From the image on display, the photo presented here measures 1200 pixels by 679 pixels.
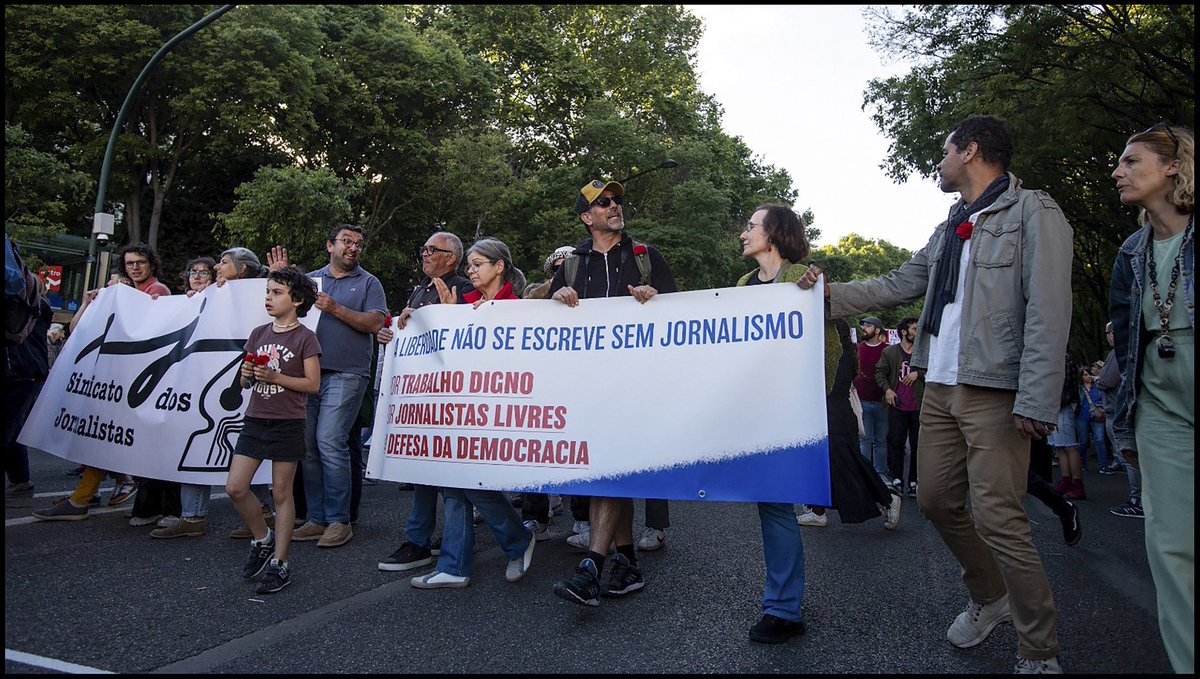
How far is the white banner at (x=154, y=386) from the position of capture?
5.84 m

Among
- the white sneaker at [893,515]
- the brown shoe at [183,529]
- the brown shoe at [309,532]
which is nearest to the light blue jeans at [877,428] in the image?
the white sneaker at [893,515]

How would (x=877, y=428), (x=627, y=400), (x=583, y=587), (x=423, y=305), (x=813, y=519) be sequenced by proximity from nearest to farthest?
(x=583, y=587) < (x=627, y=400) < (x=423, y=305) < (x=813, y=519) < (x=877, y=428)

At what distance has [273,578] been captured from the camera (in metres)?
4.44

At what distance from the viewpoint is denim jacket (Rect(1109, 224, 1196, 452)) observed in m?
3.25

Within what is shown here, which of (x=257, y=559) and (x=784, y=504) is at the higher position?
(x=784, y=504)

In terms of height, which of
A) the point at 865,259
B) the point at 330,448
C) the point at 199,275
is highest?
the point at 865,259

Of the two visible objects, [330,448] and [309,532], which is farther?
[309,532]

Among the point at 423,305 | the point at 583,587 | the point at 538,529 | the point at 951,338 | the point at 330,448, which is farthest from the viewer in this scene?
the point at 538,529

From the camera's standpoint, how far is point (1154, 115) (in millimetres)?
13164

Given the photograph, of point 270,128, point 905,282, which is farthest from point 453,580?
point 270,128

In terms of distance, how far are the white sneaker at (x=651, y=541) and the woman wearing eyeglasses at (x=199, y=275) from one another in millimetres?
3815

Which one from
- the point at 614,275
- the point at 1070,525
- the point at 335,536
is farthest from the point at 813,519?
the point at 335,536

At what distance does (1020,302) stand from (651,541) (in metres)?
3.10

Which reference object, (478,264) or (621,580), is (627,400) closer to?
(621,580)
